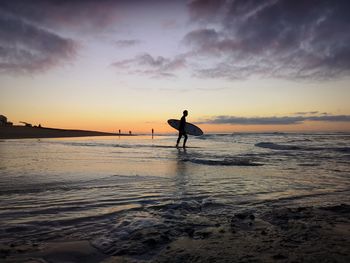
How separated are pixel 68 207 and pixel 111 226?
111cm

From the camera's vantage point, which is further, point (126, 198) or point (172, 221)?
point (126, 198)

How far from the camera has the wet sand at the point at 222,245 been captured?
8.23ft

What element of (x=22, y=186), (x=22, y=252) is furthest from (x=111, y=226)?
(x=22, y=186)

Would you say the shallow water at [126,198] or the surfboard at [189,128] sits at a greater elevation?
the surfboard at [189,128]

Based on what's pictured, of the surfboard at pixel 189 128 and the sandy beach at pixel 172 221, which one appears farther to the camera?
the surfboard at pixel 189 128

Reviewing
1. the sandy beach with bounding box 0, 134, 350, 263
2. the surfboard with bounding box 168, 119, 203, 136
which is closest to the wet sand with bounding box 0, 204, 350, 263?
the sandy beach with bounding box 0, 134, 350, 263

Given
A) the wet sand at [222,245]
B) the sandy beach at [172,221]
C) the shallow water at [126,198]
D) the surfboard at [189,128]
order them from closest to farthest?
the wet sand at [222,245], the sandy beach at [172,221], the shallow water at [126,198], the surfboard at [189,128]

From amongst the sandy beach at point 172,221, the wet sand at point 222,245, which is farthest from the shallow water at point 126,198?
the wet sand at point 222,245

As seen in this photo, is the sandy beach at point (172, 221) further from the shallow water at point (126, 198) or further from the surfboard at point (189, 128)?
the surfboard at point (189, 128)

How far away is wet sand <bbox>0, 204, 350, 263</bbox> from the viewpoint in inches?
98.8

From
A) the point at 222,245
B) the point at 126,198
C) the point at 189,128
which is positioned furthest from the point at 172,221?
the point at 189,128

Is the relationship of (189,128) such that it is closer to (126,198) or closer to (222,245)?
(126,198)

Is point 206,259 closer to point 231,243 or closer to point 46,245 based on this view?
point 231,243

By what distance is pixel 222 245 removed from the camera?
9.19 ft
